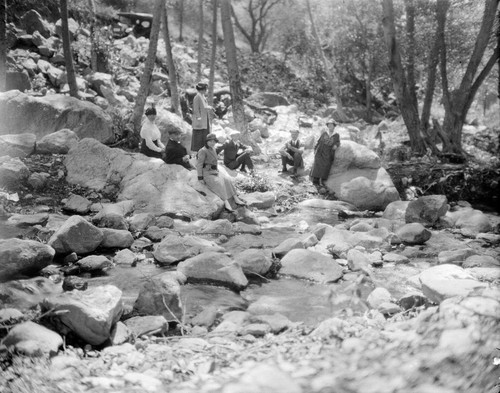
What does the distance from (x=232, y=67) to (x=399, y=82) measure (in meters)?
4.62

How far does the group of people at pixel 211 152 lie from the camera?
337 inches

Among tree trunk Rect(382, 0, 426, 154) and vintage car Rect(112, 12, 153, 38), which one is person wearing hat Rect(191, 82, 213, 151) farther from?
vintage car Rect(112, 12, 153, 38)

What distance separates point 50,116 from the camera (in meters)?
10.3

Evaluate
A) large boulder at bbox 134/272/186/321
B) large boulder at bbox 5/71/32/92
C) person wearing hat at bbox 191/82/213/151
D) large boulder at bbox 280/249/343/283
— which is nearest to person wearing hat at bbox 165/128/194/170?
person wearing hat at bbox 191/82/213/151

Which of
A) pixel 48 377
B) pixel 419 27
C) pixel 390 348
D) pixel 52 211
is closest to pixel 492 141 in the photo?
pixel 419 27

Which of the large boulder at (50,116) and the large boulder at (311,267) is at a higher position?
the large boulder at (50,116)

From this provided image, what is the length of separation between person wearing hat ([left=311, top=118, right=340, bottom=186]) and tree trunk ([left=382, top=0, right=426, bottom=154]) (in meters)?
3.11

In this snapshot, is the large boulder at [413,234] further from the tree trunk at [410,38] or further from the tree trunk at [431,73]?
the tree trunk at [410,38]

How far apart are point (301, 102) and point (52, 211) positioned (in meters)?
17.9

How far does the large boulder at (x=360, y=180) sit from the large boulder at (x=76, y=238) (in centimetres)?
600

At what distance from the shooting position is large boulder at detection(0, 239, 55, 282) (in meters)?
4.69

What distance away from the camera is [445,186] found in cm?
1103

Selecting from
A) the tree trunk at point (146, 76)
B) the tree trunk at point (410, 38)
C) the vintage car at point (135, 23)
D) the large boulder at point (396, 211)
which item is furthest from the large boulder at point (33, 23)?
the large boulder at point (396, 211)

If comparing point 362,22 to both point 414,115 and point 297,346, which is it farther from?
point 297,346
